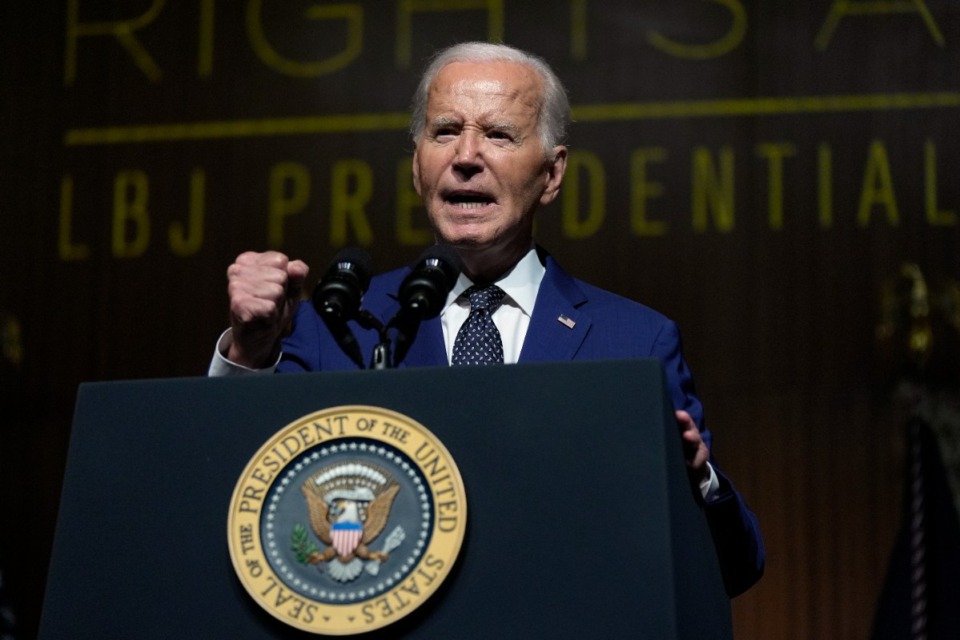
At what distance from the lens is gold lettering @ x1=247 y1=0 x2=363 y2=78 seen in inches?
190

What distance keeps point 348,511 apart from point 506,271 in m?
1.01

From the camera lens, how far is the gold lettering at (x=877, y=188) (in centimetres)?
441

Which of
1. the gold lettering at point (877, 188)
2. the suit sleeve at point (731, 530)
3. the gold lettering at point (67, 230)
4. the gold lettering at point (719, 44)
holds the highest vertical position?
the gold lettering at point (719, 44)

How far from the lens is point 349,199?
15.6 feet

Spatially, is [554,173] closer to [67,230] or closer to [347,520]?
[347,520]

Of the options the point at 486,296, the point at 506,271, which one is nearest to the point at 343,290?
the point at 486,296

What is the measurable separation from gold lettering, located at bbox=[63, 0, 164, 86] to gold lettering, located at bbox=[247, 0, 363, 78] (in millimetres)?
342

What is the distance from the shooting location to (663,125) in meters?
4.58

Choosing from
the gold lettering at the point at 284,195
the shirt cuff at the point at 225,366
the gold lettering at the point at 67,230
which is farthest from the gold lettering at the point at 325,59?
the shirt cuff at the point at 225,366

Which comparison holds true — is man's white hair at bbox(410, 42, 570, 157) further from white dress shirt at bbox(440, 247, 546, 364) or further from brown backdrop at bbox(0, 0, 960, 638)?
brown backdrop at bbox(0, 0, 960, 638)

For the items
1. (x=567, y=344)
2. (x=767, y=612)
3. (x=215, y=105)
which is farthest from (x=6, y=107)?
(x=567, y=344)

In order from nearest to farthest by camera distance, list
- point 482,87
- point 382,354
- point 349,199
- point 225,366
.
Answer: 1. point 382,354
2. point 225,366
3. point 482,87
4. point 349,199

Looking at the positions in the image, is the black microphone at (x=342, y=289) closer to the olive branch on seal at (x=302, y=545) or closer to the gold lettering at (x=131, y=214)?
the olive branch on seal at (x=302, y=545)

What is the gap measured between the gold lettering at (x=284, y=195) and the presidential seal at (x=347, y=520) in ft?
10.7
